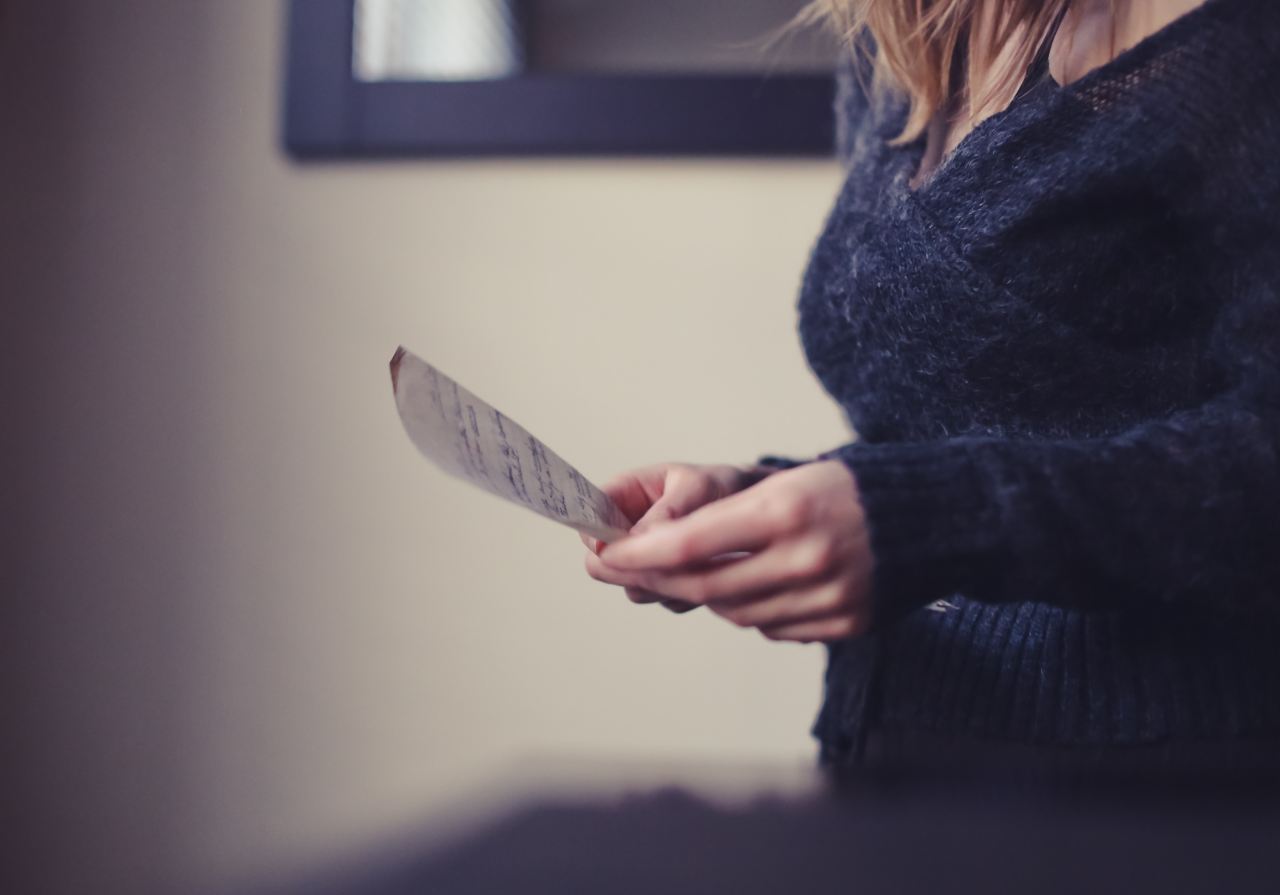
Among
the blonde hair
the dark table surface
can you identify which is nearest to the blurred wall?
the blonde hair

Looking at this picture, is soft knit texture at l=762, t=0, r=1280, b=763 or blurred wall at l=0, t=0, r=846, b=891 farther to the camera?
blurred wall at l=0, t=0, r=846, b=891

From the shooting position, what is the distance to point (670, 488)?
466mm

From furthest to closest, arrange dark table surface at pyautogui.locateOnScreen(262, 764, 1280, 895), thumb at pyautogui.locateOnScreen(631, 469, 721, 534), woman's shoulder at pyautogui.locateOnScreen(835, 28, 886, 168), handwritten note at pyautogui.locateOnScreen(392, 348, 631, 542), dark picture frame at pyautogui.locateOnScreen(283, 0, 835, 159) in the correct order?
dark picture frame at pyautogui.locateOnScreen(283, 0, 835, 159) → woman's shoulder at pyautogui.locateOnScreen(835, 28, 886, 168) → thumb at pyautogui.locateOnScreen(631, 469, 721, 534) → handwritten note at pyautogui.locateOnScreen(392, 348, 631, 542) → dark table surface at pyautogui.locateOnScreen(262, 764, 1280, 895)

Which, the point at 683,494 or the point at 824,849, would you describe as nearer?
the point at 824,849

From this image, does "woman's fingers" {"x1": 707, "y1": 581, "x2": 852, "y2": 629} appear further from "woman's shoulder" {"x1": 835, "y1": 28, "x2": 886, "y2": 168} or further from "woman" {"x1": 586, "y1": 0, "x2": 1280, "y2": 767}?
"woman's shoulder" {"x1": 835, "y1": 28, "x2": 886, "y2": 168}

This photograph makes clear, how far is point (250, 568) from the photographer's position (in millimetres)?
922

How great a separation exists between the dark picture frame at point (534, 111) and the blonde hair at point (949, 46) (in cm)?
21

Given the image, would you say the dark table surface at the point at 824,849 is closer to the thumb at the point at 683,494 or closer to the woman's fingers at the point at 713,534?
the woman's fingers at the point at 713,534

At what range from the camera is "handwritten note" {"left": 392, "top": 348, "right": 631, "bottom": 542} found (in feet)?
1.03

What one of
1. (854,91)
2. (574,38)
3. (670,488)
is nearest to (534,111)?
(574,38)

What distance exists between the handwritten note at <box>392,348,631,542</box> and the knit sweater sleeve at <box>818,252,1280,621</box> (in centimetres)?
11

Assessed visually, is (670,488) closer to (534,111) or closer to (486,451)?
(486,451)

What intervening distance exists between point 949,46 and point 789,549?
0.42 meters

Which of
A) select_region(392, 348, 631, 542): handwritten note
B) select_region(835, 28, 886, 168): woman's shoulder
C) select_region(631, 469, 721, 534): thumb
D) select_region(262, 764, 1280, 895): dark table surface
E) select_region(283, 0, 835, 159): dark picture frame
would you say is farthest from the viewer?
select_region(283, 0, 835, 159): dark picture frame
